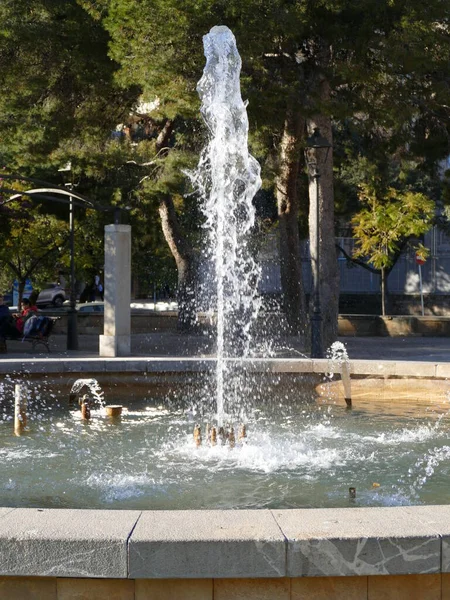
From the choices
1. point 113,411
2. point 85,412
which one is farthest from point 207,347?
point 85,412

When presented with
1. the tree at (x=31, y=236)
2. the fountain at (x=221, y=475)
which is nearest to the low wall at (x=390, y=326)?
the tree at (x=31, y=236)

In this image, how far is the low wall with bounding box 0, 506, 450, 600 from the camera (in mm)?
4031

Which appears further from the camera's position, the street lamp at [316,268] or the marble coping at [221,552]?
the street lamp at [316,268]

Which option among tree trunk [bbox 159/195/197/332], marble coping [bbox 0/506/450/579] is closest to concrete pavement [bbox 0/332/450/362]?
tree trunk [bbox 159/195/197/332]

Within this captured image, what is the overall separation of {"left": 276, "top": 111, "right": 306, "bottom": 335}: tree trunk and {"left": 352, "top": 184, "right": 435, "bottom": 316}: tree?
545cm

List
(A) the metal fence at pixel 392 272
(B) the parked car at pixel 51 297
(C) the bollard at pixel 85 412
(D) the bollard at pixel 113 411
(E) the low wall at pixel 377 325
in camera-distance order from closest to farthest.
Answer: (C) the bollard at pixel 85 412
(D) the bollard at pixel 113 411
(E) the low wall at pixel 377 325
(A) the metal fence at pixel 392 272
(B) the parked car at pixel 51 297

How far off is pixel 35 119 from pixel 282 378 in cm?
1110

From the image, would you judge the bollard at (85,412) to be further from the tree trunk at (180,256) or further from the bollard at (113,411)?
the tree trunk at (180,256)

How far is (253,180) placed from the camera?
69.9ft

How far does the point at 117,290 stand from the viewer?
16406 mm

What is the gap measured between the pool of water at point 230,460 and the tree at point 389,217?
1661 cm

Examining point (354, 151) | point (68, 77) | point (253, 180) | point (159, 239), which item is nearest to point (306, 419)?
point (253, 180)

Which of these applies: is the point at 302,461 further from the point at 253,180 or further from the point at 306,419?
the point at 253,180

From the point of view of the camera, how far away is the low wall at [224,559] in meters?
4.03
